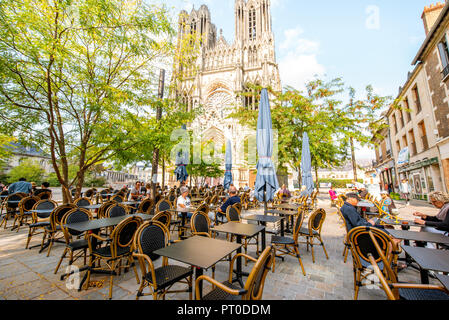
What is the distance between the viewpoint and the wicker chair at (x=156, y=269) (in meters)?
2.01

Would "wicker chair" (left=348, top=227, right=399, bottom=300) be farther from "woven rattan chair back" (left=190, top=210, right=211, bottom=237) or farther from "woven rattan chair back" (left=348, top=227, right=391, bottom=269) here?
"woven rattan chair back" (left=190, top=210, right=211, bottom=237)

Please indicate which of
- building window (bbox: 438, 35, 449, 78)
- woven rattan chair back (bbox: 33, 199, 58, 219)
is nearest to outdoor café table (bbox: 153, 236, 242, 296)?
woven rattan chair back (bbox: 33, 199, 58, 219)

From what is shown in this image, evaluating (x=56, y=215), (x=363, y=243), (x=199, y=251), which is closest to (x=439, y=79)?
(x=363, y=243)

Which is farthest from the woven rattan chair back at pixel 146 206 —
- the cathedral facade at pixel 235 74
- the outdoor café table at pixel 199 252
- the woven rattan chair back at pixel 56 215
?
the cathedral facade at pixel 235 74

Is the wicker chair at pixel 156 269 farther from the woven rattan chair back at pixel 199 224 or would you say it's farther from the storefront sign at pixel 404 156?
the storefront sign at pixel 404 156

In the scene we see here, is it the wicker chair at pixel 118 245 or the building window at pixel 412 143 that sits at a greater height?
the building window at pixel 412 143

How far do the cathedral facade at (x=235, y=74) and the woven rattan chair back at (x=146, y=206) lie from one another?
20107 mm

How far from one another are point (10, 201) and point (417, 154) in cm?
2241

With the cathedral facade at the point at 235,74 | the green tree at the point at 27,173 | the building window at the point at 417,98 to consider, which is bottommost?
the green tree at the point at 27,173

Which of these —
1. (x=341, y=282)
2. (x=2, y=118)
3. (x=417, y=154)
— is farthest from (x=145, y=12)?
(x=417, y=154)

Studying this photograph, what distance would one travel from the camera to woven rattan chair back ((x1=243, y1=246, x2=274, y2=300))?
1.39m

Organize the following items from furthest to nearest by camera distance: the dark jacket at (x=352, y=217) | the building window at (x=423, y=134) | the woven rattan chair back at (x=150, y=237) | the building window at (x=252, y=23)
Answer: the building window at (x=252, y=23) → the building window at (x=423, y=134) → the dark jacket at (x=352, y=217) → the woven rattan chair back at (x=150, y=237)

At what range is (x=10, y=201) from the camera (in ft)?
19.7

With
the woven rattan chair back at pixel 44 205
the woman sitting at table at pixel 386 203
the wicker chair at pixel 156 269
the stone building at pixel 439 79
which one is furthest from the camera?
the stone building at pixel 439 79
